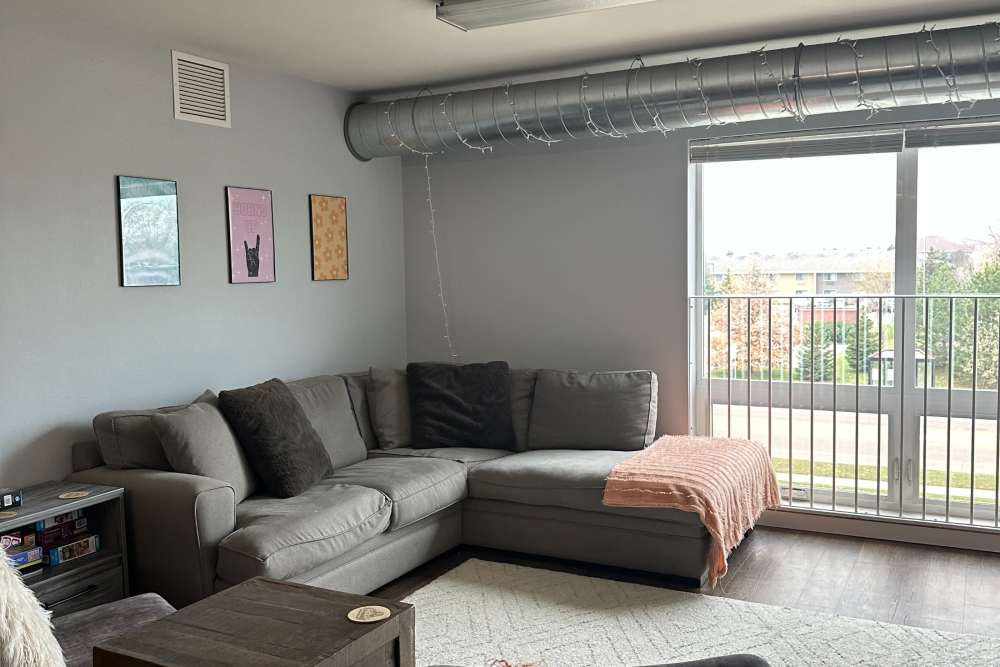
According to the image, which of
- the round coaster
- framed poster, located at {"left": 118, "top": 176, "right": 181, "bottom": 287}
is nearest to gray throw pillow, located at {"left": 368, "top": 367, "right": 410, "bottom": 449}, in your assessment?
framed poster, located at {"left": 118, "top": 176, "right": 181, "bottom": 287}

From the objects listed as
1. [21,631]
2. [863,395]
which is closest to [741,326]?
[863,395]

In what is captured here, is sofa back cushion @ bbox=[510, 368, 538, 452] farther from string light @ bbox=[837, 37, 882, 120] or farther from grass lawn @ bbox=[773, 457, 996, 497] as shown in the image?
string light @ bbox=[837, 37, 882, 120]

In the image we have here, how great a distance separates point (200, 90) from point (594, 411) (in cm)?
254

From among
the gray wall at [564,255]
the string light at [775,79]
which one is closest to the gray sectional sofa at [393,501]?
the gray wall at [564,255]

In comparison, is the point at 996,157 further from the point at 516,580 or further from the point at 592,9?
the point at 516,580

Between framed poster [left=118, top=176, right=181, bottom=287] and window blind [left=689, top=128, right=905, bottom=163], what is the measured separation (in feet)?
9.05

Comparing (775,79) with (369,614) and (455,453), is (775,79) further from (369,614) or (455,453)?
(369,614)

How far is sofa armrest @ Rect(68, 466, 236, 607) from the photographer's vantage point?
10.7 feet

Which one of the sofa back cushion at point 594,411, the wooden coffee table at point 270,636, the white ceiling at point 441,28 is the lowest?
the wooden coffee table at point 270,636

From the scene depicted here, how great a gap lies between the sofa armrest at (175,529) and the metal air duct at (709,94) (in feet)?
7.60

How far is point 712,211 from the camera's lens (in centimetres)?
506

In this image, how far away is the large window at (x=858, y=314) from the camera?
4449 millimetres

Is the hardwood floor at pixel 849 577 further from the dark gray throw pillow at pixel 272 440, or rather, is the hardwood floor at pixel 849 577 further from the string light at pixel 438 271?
the string light at pixel 438 271

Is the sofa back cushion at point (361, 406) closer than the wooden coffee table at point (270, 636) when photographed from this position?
No
